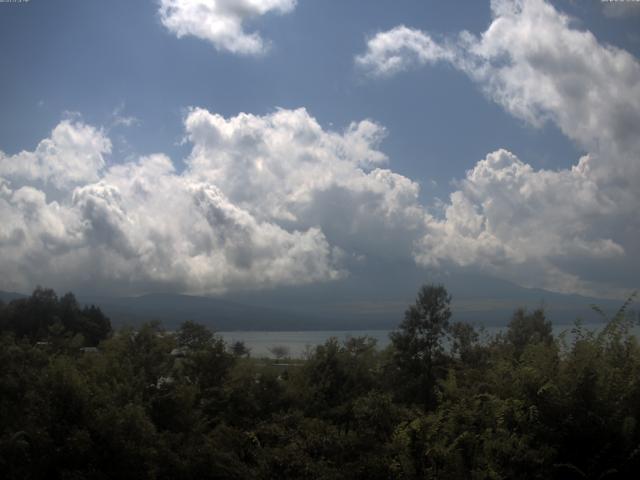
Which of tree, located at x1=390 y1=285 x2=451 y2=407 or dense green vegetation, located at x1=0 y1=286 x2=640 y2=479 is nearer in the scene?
dense green vegetation, located at x1=0 y1=286 x2=640 y2=479

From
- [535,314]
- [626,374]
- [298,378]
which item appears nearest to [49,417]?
[298,378]

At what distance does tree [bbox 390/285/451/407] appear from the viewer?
24.0 meters

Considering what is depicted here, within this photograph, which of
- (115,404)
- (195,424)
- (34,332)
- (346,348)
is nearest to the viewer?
(115,404)

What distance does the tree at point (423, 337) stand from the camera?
23984mm

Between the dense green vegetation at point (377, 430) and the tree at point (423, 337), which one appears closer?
the dense green vegetation at point (377, 430)

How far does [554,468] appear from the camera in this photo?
7.74 m

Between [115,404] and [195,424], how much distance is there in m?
2.71

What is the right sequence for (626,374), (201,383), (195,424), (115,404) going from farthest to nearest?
1. (201,383)
2. (195,424)
3. (115,404)
4. (626,374)

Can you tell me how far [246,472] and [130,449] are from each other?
66.8 inches

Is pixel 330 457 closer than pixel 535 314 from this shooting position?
Yes

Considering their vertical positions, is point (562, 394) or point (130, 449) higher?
point (562, 394)

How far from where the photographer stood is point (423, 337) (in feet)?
81.5

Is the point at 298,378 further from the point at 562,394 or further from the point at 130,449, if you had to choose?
the point at 562,394

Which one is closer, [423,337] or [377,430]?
[377,430]
